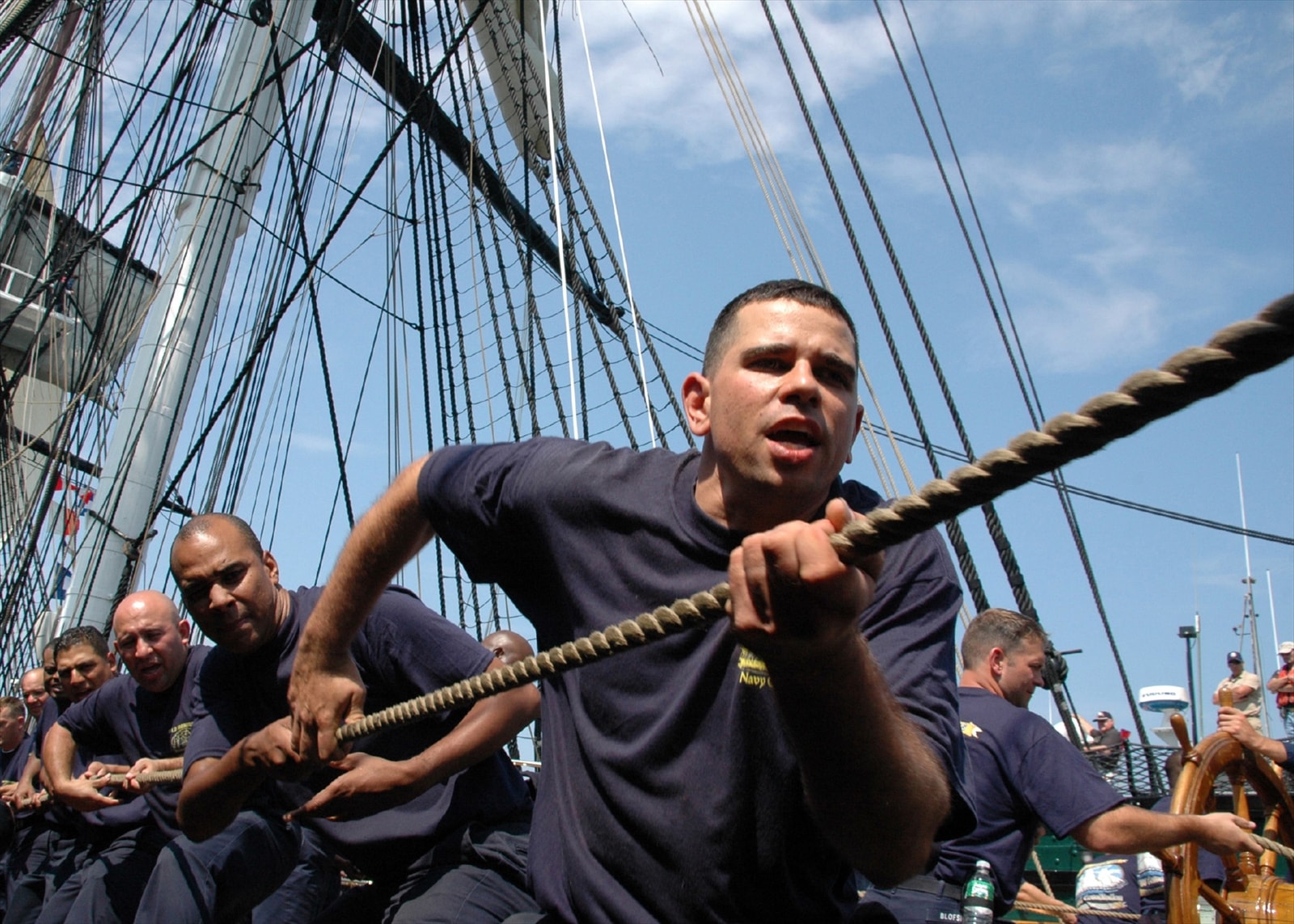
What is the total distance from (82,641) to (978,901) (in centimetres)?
426

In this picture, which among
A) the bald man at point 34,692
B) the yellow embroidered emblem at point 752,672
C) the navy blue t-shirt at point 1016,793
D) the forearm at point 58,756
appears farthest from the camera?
the bald man at point 34,692

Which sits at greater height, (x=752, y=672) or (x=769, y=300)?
(x=769, y=300)

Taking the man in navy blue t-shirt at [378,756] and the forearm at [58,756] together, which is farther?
the forearm at [58,756]

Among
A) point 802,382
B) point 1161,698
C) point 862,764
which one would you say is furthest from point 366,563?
point 1161,698

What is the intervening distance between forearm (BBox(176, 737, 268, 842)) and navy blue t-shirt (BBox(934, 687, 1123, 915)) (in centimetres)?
183

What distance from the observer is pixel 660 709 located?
5.13 feet

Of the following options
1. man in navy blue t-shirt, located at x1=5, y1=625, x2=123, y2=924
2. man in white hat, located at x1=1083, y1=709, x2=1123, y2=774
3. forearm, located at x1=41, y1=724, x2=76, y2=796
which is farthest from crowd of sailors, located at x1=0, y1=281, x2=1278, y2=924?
man in white hat, located at x1=1083, y1=709, x2=1123, y2=774

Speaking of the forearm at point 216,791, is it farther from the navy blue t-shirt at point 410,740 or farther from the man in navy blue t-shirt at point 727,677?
the man in navy blue t-shirt at point 727,677

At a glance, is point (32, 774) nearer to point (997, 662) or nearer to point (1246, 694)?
point (997, 662)

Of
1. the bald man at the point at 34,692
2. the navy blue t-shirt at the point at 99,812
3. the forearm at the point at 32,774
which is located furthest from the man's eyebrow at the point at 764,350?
the bald man at the point at 34,692

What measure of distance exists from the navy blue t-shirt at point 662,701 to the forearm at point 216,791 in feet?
2.75

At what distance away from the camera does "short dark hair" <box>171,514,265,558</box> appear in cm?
309

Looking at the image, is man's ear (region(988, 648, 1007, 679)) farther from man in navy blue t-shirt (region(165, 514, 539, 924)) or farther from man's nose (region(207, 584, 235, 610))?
man's nose (region(207, 584, 235, 610))

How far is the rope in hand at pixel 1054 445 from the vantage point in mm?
780
